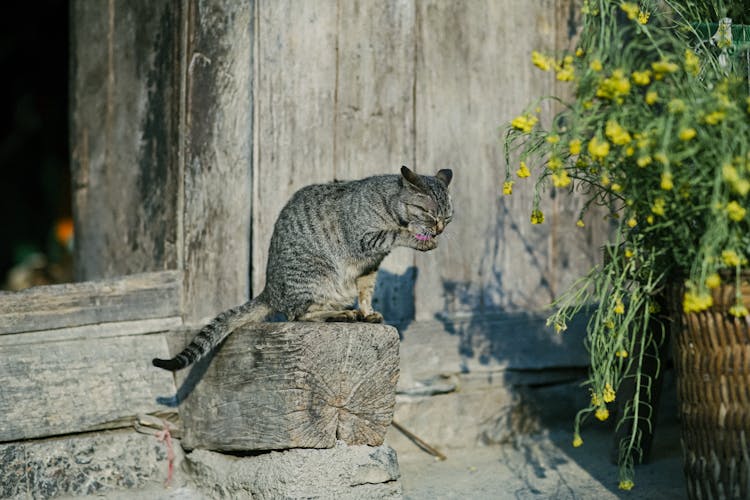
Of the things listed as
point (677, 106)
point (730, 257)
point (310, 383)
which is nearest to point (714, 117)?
point (677, 106)

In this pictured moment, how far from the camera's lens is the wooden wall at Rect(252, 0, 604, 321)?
358 centimetres

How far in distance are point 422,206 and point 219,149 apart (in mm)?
849

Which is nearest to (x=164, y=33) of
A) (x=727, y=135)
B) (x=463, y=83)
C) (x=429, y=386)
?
(x=463, y=83)

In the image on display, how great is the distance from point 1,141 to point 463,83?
5.09 metres

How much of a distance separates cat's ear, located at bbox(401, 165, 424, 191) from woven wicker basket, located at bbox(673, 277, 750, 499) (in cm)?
98

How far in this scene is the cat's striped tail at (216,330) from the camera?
2.94m

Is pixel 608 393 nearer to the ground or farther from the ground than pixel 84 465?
farther from the ground

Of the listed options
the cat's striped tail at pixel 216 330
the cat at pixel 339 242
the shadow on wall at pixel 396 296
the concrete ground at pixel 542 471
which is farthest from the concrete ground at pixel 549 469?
the cat's striped tail at pixel 216 330

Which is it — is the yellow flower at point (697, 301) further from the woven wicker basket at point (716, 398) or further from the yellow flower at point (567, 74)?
the yellow flower at point (567, 74)

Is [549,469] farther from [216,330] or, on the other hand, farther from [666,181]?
[666,181]

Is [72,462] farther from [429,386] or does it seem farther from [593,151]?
[593,151]

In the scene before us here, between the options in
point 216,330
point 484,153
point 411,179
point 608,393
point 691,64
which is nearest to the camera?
point 691,64

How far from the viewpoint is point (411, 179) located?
3.19 metres

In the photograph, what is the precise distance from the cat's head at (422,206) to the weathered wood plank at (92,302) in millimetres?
956
